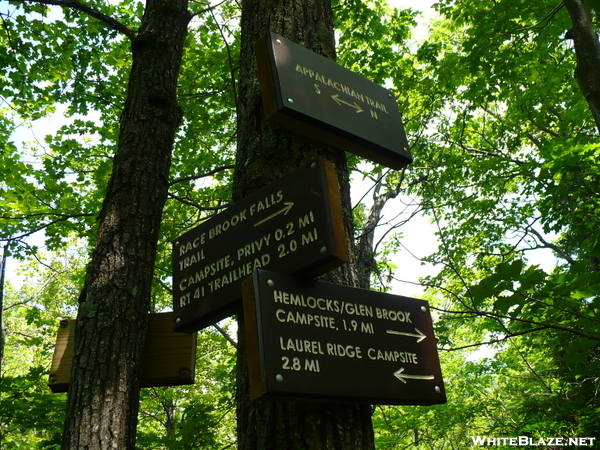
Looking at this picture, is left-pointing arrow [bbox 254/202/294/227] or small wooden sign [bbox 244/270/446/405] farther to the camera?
left-pointing arrow [bbox 254/202/294/227]

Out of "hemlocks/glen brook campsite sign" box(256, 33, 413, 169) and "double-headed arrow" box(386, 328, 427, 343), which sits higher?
"hemlocks/glen brook campsite sign" box(256, 33, 413, 169)

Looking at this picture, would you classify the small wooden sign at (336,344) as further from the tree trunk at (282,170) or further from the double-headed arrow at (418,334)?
the tree trunk at (282,170)

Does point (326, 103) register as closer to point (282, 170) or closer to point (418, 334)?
point (282, 170)

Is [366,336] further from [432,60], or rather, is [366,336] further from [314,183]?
[432,60]

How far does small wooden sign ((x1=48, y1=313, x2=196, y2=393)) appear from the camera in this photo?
284 centimetres

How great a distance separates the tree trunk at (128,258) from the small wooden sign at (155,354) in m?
0.07

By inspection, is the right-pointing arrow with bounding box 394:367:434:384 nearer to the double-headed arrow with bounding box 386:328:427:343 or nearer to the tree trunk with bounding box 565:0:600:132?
the double-headed arrow with bounding box 386:328:427:343

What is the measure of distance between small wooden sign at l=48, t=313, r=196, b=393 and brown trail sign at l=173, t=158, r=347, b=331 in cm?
106

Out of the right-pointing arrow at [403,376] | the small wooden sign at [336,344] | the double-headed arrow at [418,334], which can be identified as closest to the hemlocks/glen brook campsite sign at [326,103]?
the small wooden sign at [336,344]

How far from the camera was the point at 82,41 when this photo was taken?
7.18 metres

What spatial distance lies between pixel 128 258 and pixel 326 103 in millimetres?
2036

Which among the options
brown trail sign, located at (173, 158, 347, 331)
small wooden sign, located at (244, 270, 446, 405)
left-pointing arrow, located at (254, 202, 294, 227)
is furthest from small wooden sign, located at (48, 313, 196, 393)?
small wooden sign, located at (244, 270, 446, 405)

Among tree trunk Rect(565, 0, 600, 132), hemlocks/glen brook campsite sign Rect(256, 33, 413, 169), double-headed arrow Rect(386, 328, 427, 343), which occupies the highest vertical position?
tree trunk Rect(565, 0, 600, 132)

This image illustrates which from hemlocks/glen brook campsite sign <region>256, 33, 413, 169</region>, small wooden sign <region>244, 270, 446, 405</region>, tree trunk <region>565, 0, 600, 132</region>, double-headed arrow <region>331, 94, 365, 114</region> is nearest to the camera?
small wooden sign <region>244, 270, 446, 405</region>
